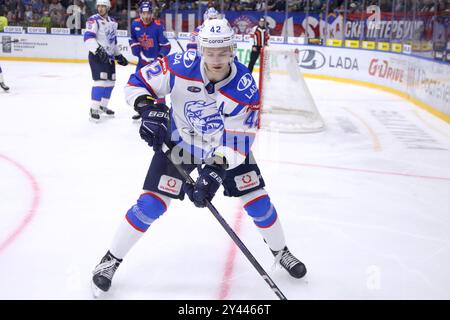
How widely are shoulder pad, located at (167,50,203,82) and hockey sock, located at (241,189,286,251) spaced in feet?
1.84

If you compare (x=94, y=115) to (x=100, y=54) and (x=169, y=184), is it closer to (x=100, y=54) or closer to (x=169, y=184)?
(x=100, y=54)

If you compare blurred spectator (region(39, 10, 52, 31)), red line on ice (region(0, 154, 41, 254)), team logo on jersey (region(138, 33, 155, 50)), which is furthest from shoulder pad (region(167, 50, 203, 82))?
blurred spectator (region(39, 10, 52, 31))

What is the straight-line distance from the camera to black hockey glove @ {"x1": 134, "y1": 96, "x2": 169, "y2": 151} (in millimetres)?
1998

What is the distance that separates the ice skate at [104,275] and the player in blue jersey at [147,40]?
3744 mm

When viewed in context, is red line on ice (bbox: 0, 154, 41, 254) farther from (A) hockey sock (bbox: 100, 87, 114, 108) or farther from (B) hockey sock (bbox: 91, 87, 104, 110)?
(A) hockey sock (bbox: 100, 87, 114, 108)

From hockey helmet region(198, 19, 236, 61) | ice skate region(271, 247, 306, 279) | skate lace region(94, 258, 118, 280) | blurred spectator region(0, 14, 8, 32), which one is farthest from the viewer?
blurred spectator region(0, 14, 8, 32)

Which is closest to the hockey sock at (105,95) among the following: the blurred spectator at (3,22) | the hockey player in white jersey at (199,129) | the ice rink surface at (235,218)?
the ice rink surface at (235,218)

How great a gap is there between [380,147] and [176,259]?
3.13 metres

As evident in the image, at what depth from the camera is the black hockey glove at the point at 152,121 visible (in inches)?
78.7

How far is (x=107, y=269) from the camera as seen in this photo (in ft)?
7.05

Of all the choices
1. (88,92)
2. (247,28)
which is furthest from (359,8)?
(88,92)

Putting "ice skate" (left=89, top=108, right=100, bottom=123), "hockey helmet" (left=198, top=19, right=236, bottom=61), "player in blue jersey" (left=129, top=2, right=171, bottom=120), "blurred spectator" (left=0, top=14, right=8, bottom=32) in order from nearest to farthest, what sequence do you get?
"hockey helmet" (left=198, top=19, right=236, bottom=61) → "ice skate" (left=89, top=108, right=100, bottom=123) → "player in blue jersey" (left=129, top=2, right=171, bottom=120) → "blurred spectator" (left=0, top=14, right=8, bottom=32)

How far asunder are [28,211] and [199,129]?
1474 mm

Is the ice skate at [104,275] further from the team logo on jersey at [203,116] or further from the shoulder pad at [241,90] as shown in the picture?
the shoulder pad at [241,90]
